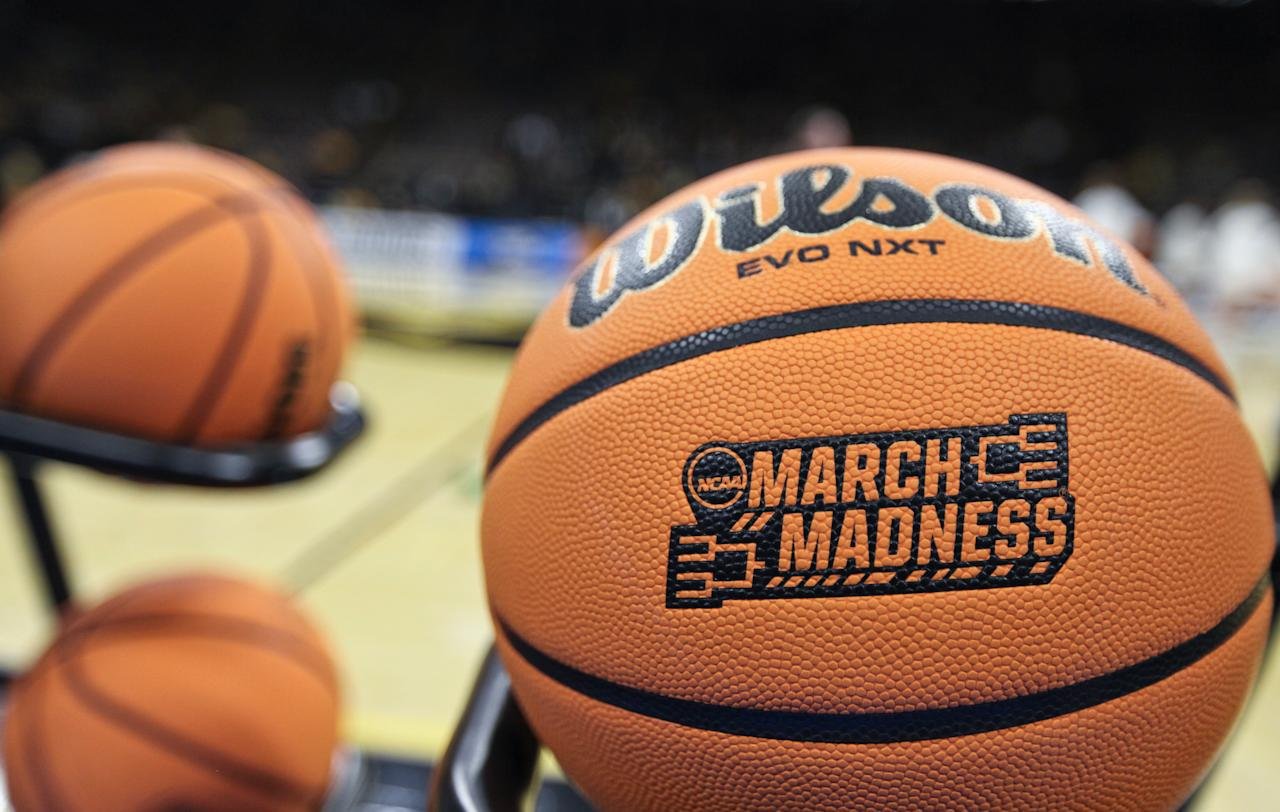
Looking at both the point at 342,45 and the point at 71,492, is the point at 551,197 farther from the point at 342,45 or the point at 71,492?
the point at 71,492

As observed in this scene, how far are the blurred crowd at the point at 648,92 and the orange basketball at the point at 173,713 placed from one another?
703 cm

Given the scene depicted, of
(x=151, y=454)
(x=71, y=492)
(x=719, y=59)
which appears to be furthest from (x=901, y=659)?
(x=719, y=59)

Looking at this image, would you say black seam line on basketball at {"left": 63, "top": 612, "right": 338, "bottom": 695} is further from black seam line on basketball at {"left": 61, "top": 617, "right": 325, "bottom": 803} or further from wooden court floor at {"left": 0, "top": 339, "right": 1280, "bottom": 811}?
wooden court floor at {"left": 0, "top": 339, "right": 1280, "bottom": 811}

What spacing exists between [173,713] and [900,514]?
0.73m

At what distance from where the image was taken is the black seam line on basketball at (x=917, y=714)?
413mm

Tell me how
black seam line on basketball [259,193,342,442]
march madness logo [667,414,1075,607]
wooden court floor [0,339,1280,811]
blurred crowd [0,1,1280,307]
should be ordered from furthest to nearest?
blurred crowd [0,1,1280,307], wooden court floor [0,339,1280,811], black seam line on basketball [259,193,342,442], march madness logo [667,414,1075,607]

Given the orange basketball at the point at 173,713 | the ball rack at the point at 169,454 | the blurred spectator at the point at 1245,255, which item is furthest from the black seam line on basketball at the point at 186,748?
the blurred spectator at the point at 1245,255

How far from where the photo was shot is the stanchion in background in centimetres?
49

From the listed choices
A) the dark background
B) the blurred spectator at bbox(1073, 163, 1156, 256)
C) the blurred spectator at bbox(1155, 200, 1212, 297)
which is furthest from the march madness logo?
the dark background

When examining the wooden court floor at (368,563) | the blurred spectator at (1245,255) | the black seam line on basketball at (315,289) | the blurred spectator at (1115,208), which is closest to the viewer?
the black seam line on basketball at (315,289)

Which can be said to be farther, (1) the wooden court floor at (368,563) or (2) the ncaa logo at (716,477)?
(1) the wooden court floor at (368,563)

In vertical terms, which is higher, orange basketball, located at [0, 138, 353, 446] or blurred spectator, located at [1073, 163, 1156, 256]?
blurred spectator, located at [1073, 163, 1156, 256]

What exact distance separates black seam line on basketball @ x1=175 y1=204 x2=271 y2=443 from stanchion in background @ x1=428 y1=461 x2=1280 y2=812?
1.25ft

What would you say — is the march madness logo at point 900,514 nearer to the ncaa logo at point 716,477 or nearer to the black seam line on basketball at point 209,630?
the ncaa logo at point 716,477
